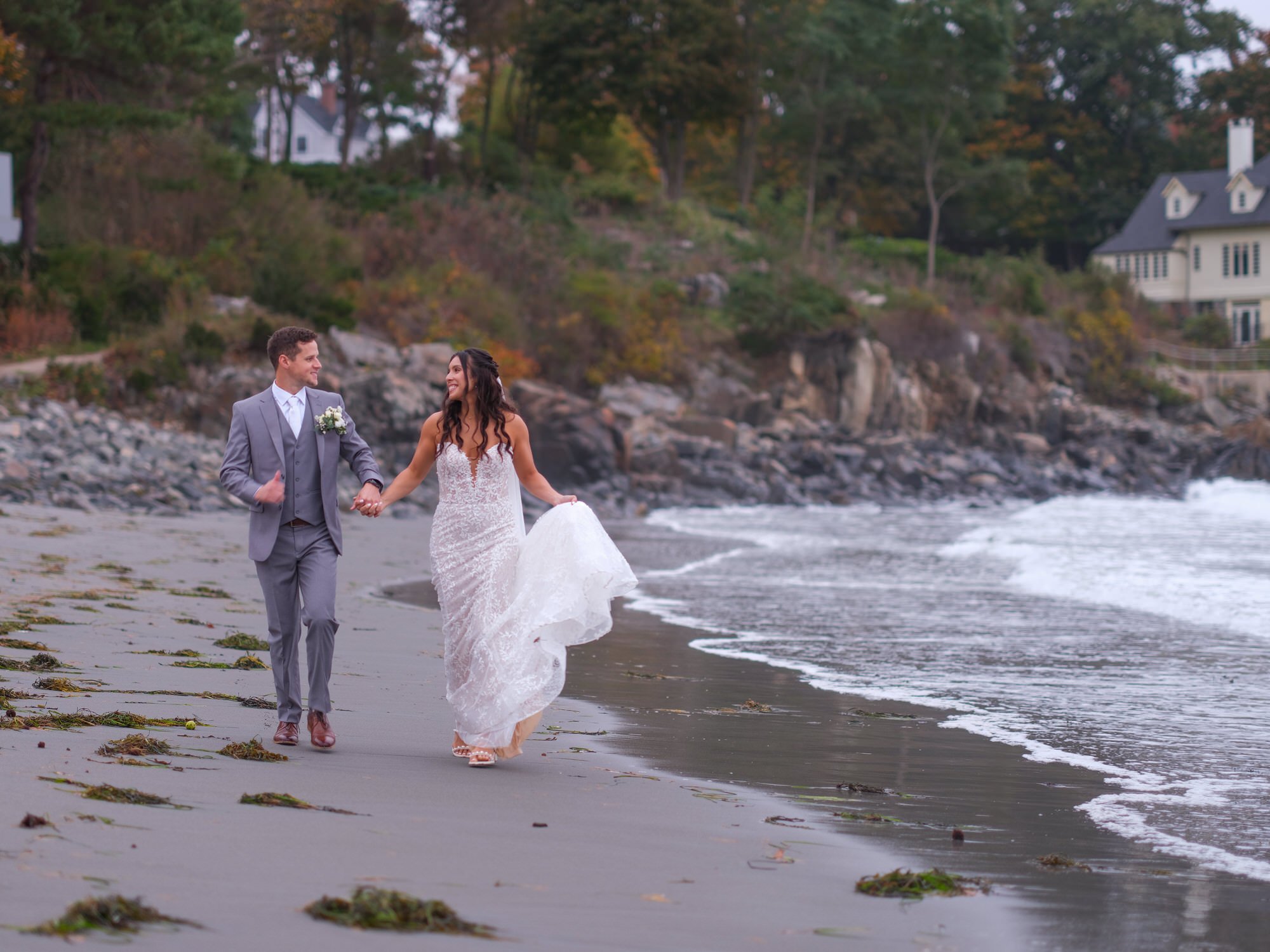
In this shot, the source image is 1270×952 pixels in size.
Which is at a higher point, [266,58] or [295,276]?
[266,58]

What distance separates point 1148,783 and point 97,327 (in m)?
26.4

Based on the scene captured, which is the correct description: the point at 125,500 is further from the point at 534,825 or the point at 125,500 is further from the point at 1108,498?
the point at 1108,498

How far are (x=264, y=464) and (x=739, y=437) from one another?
109 ft

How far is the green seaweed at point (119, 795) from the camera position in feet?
15.0

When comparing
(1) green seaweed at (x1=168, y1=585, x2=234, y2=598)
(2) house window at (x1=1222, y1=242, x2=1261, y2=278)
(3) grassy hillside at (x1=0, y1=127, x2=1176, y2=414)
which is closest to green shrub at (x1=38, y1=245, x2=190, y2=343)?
(3) grassy hillside at (x1=0, y1=127, x2=1176, y2=414)

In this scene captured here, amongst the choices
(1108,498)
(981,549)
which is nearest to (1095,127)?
(1108,498)

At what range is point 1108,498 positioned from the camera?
3928cm

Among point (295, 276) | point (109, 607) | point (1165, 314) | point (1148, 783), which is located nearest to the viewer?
point (1148, 783)

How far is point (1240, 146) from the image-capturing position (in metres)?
63.8

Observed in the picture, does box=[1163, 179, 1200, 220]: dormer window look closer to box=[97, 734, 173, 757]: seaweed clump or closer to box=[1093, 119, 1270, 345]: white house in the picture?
box=[1093, 119, 1270, 345]: white house

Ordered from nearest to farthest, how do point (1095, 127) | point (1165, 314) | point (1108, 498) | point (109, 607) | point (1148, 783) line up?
1. point (1148, 783)
2. point (109, 607)
3. point (1108, 498)
4. point (1165, 314)
5. point (1095, 127)

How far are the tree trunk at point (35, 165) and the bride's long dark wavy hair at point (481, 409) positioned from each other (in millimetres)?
24819

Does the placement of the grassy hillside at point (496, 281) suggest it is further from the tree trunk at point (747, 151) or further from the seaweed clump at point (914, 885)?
the seaweed clump at point (914, 885)

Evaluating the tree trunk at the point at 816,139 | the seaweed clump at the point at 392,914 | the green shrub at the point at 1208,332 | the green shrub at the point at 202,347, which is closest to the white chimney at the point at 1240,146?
the green shrub at the point at 1208,332
